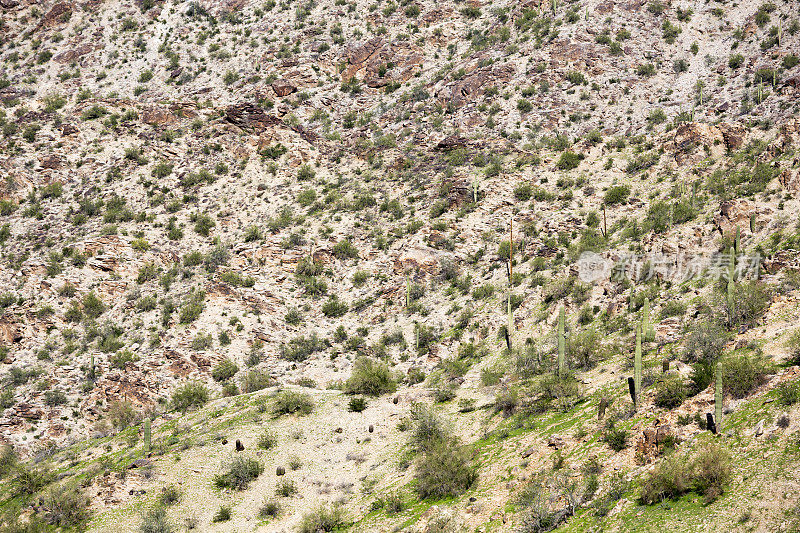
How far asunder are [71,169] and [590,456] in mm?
46984

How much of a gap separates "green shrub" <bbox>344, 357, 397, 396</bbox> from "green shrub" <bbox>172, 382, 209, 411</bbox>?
7669mm

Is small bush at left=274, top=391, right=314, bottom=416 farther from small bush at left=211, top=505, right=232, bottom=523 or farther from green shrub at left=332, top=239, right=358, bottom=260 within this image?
green shrub at left=332, top=239, right=358, bottom=260

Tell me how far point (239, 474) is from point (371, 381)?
848 centimetres

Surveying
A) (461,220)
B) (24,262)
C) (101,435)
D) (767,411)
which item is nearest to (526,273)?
(461,220)

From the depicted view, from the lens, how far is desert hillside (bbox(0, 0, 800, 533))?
62.2ft

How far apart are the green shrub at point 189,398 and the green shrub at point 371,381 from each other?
7.67 metres

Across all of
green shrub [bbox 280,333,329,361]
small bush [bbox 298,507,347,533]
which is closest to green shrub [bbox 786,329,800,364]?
small bush [bbox 298,507,347,533]

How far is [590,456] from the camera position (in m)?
17.7

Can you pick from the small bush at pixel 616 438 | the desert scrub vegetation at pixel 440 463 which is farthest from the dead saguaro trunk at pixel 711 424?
the desert scrub vegetation at pixel 440 463

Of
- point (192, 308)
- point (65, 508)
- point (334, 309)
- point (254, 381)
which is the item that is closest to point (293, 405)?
point (254, 381)

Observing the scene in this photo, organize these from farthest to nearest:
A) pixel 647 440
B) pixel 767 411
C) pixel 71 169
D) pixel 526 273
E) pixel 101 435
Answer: pixel 71 169 < pixel 526 273 < pixel 101 435 < pixel 647 440 < pixel 767 411

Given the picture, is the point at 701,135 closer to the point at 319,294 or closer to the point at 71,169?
the point at 319,294

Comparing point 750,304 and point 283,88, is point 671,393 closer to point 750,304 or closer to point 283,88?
point 750,304

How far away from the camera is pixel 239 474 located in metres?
23.1
